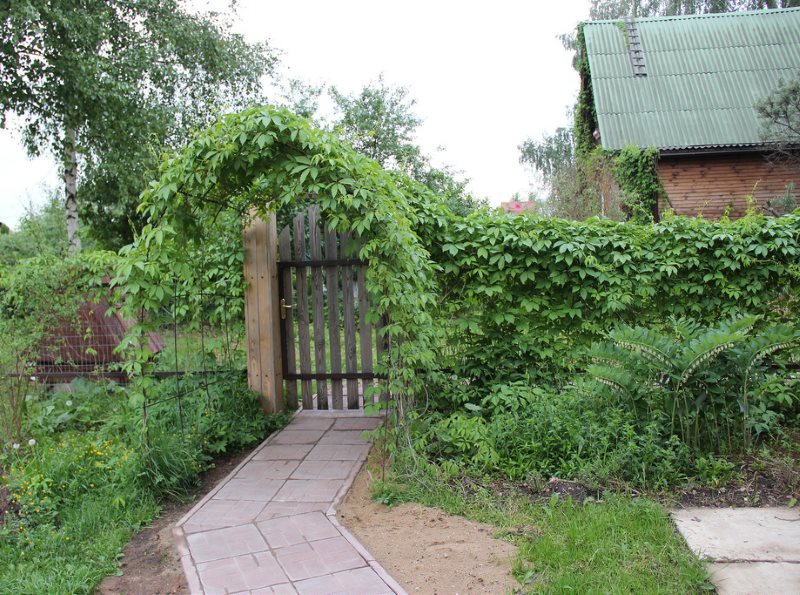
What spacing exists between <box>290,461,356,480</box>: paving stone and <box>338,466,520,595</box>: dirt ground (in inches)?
18.1

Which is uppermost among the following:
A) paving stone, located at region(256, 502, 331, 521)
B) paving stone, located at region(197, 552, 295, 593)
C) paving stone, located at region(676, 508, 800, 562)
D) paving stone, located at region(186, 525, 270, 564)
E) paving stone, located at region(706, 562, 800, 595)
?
paving stone, located at region(256, 502, 331, 521)

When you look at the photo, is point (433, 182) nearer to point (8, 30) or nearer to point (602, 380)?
Answer: point (8, 30)

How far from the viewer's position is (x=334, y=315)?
5.83 meters

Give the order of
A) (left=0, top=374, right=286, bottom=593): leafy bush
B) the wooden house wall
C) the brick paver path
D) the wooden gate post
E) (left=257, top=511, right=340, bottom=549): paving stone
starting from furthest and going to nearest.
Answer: the wooden house wall, the wooden gate post, (left=257, top=511, right=340, bottom=549): paving stone, (left=0, top=374, right=286, bottom=593): leafy bush, the brick paver path

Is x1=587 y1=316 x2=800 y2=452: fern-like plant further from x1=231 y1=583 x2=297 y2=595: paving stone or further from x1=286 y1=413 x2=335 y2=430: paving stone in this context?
x1=286 y1=413 x2=335 y2=430: paving stone

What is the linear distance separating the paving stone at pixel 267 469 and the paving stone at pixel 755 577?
2784 mm

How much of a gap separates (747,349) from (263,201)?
3.93m

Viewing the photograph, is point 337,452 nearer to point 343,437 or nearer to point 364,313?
point 343,437

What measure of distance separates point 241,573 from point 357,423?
8.73ft

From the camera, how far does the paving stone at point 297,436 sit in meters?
5.05

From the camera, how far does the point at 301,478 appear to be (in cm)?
423

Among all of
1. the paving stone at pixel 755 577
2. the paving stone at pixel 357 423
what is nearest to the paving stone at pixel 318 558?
the paving stone at pixel 755 577

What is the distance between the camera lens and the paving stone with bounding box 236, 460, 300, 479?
429cm

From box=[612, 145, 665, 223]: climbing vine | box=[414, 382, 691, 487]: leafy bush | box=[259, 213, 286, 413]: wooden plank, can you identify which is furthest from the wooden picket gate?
box=[612, 145, 665, 223]: climbing vine
